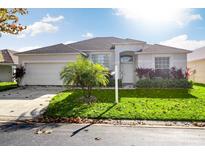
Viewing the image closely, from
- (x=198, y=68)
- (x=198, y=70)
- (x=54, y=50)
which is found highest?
(x=54, y=50)

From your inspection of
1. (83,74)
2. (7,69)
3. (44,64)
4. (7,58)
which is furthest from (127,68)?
(7,69)

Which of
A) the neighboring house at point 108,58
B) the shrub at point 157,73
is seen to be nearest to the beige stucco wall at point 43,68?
the neighboring house at point 108,58

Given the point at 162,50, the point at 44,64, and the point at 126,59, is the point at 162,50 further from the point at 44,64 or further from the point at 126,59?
the point at 44,64

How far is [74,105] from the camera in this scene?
32.3 feet

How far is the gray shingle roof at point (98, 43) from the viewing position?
69.0 feet

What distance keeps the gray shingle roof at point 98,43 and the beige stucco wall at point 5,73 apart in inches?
392

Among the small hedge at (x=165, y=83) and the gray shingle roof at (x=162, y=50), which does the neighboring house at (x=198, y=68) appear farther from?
the small hedge at (x=165, y=83)

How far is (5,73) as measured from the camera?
92.0ft

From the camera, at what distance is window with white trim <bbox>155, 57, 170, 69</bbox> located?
59.8ft

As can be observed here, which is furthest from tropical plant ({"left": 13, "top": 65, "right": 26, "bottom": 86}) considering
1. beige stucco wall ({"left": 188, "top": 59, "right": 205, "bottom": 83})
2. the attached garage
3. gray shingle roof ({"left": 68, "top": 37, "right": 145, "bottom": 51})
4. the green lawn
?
beige stucco wall ({"left": 188, "top": 59, "right": 205, "bottom": 83})

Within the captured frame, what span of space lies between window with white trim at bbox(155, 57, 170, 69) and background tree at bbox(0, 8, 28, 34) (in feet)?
34.3

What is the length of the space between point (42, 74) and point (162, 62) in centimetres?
1019

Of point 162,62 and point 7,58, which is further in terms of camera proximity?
point 7,58

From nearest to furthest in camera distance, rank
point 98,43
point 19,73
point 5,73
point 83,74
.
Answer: point 83,74 → point 19,73 → point 98,43 → point 5,73
